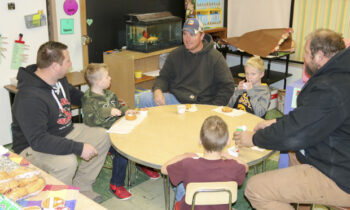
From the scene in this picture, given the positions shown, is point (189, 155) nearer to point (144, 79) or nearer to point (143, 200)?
point (143, 200)

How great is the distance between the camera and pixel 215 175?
206 cm

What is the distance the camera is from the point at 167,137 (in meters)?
2.71

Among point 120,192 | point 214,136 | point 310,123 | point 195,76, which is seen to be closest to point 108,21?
point 195,76

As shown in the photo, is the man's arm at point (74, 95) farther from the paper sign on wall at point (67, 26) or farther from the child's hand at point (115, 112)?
the paper sign on wall at point (67, 26)

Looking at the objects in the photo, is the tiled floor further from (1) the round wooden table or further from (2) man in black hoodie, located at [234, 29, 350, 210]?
(2) man in black hoodie, located at [234, 29, 350, 210]

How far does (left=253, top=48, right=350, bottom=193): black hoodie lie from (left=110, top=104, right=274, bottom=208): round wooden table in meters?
0.26

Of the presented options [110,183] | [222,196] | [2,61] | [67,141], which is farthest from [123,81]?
[222,196]

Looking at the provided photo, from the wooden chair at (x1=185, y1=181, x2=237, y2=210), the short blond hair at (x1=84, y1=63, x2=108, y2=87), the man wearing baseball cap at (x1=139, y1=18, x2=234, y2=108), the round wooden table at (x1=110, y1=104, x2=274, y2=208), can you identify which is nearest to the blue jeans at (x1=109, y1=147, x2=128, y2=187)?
the round wooden table at (x1=110, y1=104, x2=274, y2=208)

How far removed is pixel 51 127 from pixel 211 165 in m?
1.45

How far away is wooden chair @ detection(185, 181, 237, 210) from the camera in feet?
6.48

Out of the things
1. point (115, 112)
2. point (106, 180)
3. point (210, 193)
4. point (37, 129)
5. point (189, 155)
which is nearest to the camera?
point (210, 193)

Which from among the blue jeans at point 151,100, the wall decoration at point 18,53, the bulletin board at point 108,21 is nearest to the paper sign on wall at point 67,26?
the bulletin board at point 108,21

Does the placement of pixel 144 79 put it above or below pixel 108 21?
below

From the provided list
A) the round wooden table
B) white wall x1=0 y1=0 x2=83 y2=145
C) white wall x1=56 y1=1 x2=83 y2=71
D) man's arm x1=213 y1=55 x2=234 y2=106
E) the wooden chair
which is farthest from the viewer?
white wall x1=56 y1=1 x2=83 y2=71
